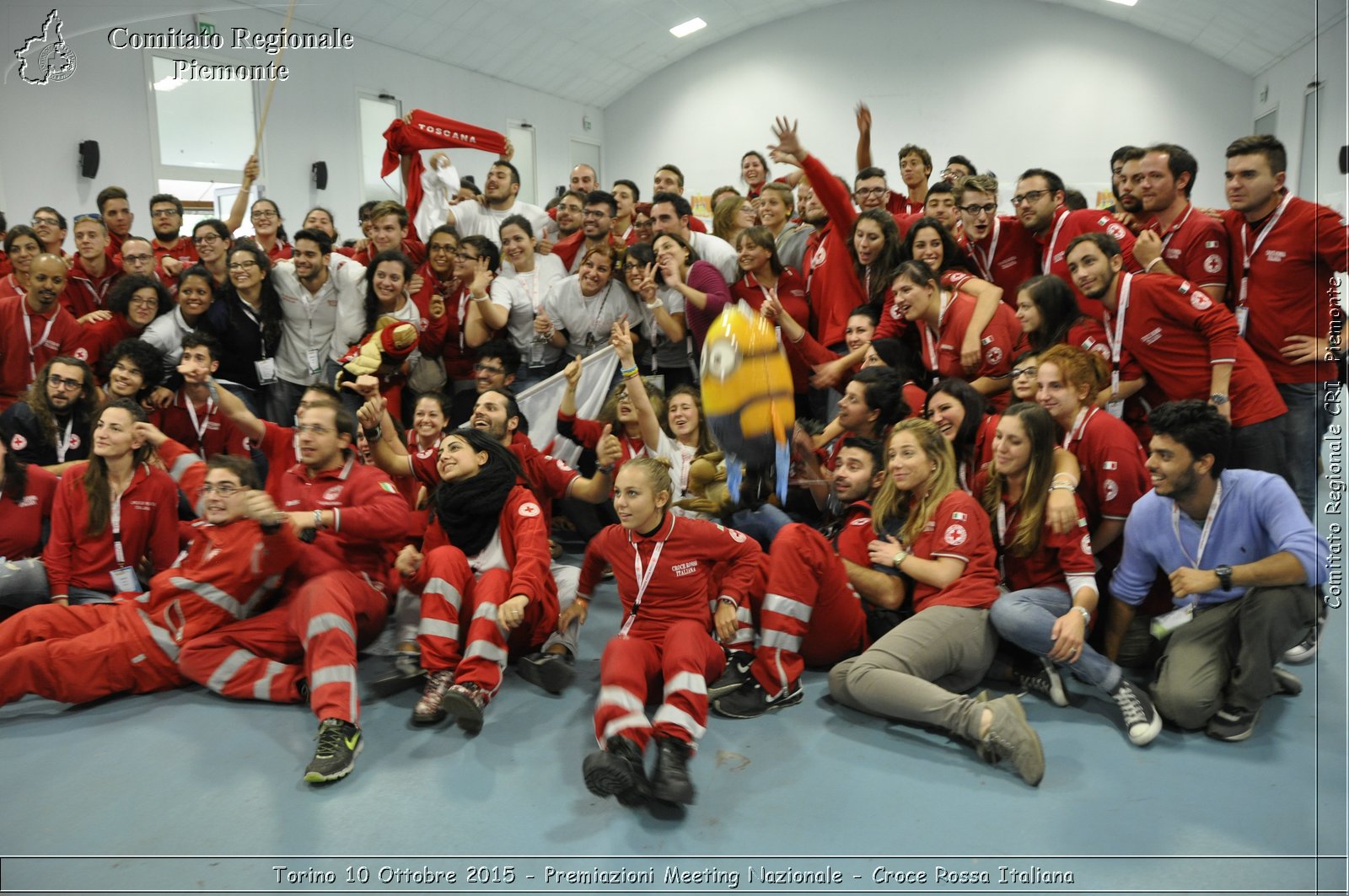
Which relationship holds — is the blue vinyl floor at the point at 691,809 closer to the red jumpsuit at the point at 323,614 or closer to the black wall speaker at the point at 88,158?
the red jumpsuit at the point at 323,614

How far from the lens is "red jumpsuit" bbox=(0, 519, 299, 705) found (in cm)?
308

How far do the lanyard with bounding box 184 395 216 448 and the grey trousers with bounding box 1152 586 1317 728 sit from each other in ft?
14.4

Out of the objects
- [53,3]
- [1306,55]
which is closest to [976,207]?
[53,3]

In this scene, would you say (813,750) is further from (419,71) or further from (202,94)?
(419,71)

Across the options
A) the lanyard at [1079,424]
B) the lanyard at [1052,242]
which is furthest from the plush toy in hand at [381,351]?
the lanyard at [1052,242]

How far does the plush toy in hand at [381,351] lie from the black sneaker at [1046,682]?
3048 millimetres

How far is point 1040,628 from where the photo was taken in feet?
9.59

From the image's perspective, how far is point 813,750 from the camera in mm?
2789

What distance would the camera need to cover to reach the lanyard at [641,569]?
3.11 metres

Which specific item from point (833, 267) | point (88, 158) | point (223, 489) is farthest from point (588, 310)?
point (88, 158)

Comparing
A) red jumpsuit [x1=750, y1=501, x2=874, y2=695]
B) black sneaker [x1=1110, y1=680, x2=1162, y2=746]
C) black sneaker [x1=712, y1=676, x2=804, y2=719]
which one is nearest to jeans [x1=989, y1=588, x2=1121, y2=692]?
black sneaker [x1=1110, y1=680, x2=1162, y2=746]

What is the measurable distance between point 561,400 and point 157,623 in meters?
2.20

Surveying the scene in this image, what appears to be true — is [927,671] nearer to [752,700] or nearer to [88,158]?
[752,700]

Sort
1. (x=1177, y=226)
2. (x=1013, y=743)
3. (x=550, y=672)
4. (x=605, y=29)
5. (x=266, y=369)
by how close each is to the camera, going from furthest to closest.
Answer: (x=605, y=29) < (x=266, y=369) < (x=1177, y=226) < (x=550, y=672) < (x=1013, y=743)
